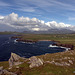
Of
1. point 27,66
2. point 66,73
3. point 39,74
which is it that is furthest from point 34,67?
point 66,73

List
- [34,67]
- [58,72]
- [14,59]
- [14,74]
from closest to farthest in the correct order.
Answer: [14,74]
[58,72]
[34,67]
[14,59]

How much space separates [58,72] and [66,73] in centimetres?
313

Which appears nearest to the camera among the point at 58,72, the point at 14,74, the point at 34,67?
the point at 14,74

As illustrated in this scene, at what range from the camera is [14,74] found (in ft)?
115

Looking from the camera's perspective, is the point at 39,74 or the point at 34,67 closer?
the point at 39,74

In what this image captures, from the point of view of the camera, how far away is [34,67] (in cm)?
4209

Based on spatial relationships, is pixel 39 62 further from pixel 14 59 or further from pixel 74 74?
pixel 14 59

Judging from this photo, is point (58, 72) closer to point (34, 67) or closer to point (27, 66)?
point (34, 67)

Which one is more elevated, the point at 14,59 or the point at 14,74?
the point at 14,74

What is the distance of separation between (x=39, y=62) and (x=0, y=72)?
658 inches

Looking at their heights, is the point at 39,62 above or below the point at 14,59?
above

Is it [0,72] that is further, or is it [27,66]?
[27,66]

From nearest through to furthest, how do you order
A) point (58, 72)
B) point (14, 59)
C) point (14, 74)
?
point (14, 74) < point (58, 72) < point (14, 59)

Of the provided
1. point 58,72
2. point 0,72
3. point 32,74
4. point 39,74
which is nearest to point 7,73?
point 0,72
